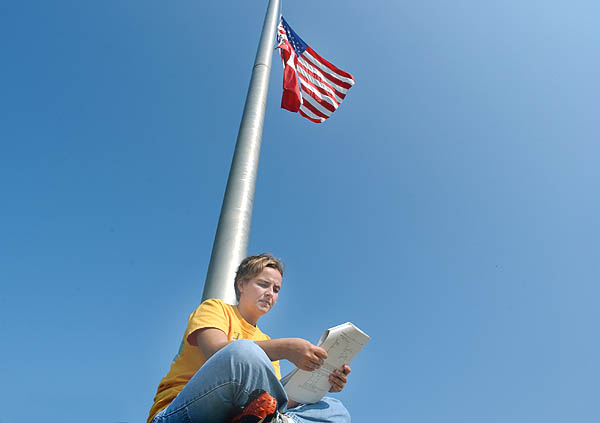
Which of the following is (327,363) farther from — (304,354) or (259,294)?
(259,294)

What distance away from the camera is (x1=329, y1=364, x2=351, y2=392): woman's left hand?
9.69ft

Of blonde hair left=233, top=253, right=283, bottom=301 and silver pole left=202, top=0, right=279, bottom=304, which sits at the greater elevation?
silver pole left=202, top=0, right=279, bottom=304

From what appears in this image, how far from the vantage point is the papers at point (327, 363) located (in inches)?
111

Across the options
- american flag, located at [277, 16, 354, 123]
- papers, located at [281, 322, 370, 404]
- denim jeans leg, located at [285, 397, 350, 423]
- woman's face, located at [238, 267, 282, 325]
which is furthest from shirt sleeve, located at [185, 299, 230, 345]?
american flag, located at [277, 16, 354, 123]

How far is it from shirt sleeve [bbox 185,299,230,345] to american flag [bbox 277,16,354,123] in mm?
5358

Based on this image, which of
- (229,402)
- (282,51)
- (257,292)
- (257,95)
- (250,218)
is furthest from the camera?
(282,51)

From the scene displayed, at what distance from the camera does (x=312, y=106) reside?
846cm

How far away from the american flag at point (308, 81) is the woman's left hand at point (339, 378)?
571 cm

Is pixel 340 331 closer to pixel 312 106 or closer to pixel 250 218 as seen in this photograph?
pixel 250 218

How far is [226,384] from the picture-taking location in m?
2.27

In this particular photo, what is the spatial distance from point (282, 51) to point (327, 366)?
6550 mm

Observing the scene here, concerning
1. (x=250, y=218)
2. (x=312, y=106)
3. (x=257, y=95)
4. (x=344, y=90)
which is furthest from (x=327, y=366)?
(x=344, y=90)

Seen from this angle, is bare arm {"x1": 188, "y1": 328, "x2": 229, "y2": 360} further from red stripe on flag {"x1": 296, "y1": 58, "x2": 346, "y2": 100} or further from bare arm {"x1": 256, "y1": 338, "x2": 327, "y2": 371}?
red stripe on flag {"x1": 296, "y1": 58, "x2": 346, "y2": 100}

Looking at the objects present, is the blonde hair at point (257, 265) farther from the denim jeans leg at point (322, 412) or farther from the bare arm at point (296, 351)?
the denim jeans leg at point (322, 412)
